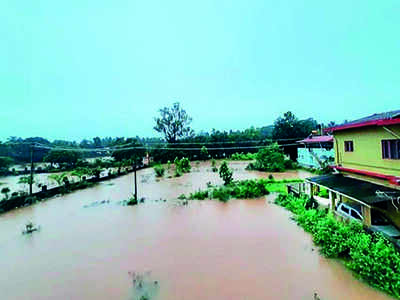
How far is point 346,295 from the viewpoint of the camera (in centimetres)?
546

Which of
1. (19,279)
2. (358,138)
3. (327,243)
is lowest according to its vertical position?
(19,279)

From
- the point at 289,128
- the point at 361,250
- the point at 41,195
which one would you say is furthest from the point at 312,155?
the point at 41,195

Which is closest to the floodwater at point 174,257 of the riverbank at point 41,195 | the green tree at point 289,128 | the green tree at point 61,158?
the riverbank at point 41,195

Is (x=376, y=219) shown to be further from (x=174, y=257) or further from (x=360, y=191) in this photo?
(x=174, y=257)

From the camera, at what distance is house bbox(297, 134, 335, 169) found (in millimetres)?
20397

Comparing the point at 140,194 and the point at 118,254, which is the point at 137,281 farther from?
the point at 140,194

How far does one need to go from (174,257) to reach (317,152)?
19156 millimetres

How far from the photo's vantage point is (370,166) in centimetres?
801

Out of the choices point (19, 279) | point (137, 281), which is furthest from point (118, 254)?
point (19, 279)

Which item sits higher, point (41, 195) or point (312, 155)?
point (312, 155)

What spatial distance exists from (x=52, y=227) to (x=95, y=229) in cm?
218

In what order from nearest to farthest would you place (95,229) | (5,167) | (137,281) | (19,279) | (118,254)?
(137,281) < (19,279) < (118,254) < (95,229) < (5,167)

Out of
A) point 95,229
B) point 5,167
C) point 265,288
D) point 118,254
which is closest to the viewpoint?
point 265,288

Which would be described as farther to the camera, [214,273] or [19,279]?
[19,279]
